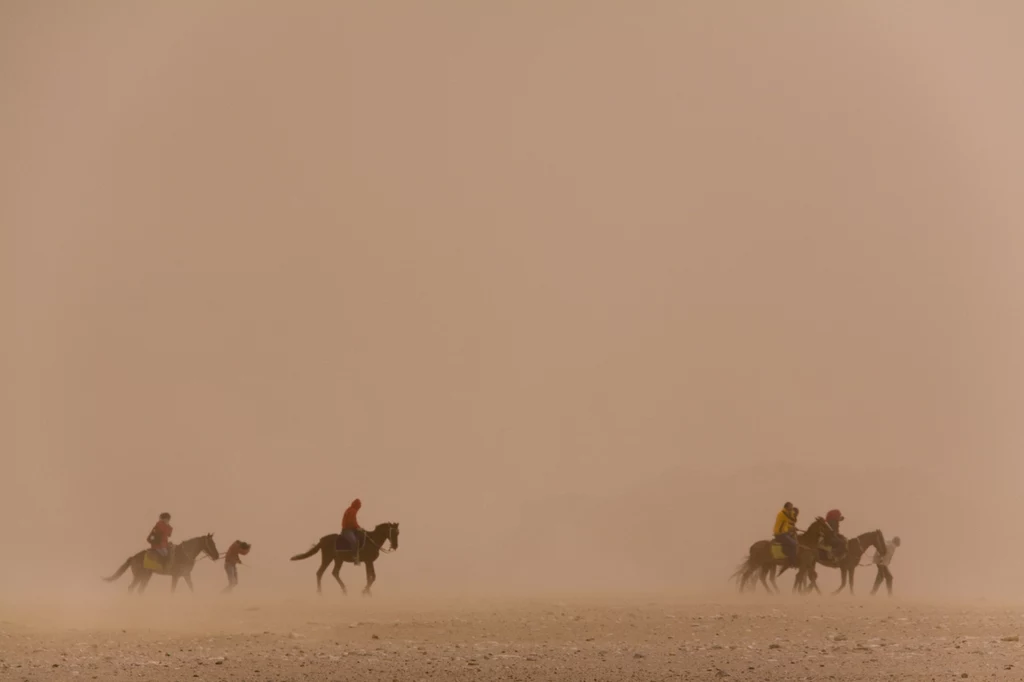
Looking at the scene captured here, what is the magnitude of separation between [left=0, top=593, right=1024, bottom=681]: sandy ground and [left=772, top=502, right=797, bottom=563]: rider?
3.06 m

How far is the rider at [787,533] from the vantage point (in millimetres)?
40344

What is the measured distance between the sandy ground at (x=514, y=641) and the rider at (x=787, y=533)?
306 cm

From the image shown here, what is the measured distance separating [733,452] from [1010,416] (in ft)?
181

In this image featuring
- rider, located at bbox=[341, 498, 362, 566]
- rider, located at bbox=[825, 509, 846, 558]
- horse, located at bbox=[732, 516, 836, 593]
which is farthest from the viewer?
rider, located at bbox=[825, 509, 846, 558]

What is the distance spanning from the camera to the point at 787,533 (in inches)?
1594

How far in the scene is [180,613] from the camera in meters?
34.4

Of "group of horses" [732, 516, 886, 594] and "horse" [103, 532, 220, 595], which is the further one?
"group of horses" [732, 516, 886, 594]

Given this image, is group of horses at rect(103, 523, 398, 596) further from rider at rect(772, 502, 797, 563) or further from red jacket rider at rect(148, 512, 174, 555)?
rider at rect(772, 502, 797, 563)

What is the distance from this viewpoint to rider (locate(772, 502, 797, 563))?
4034cm

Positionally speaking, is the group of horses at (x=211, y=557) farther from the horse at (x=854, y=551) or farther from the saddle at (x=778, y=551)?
the horse at (x=854, y=551)

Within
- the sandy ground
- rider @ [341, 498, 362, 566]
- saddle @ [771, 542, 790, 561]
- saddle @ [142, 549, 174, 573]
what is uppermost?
rider @ [341, 498, 362, 566]

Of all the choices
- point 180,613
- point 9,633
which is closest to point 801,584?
point 180,613

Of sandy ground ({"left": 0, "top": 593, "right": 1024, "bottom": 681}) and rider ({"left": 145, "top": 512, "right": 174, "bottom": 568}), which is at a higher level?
rider ({"left": 145, "top": 512, "right": 174, "bottom": 568})

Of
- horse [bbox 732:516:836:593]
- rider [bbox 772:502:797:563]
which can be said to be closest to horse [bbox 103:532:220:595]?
horse [bbox 732:516:836:593]
